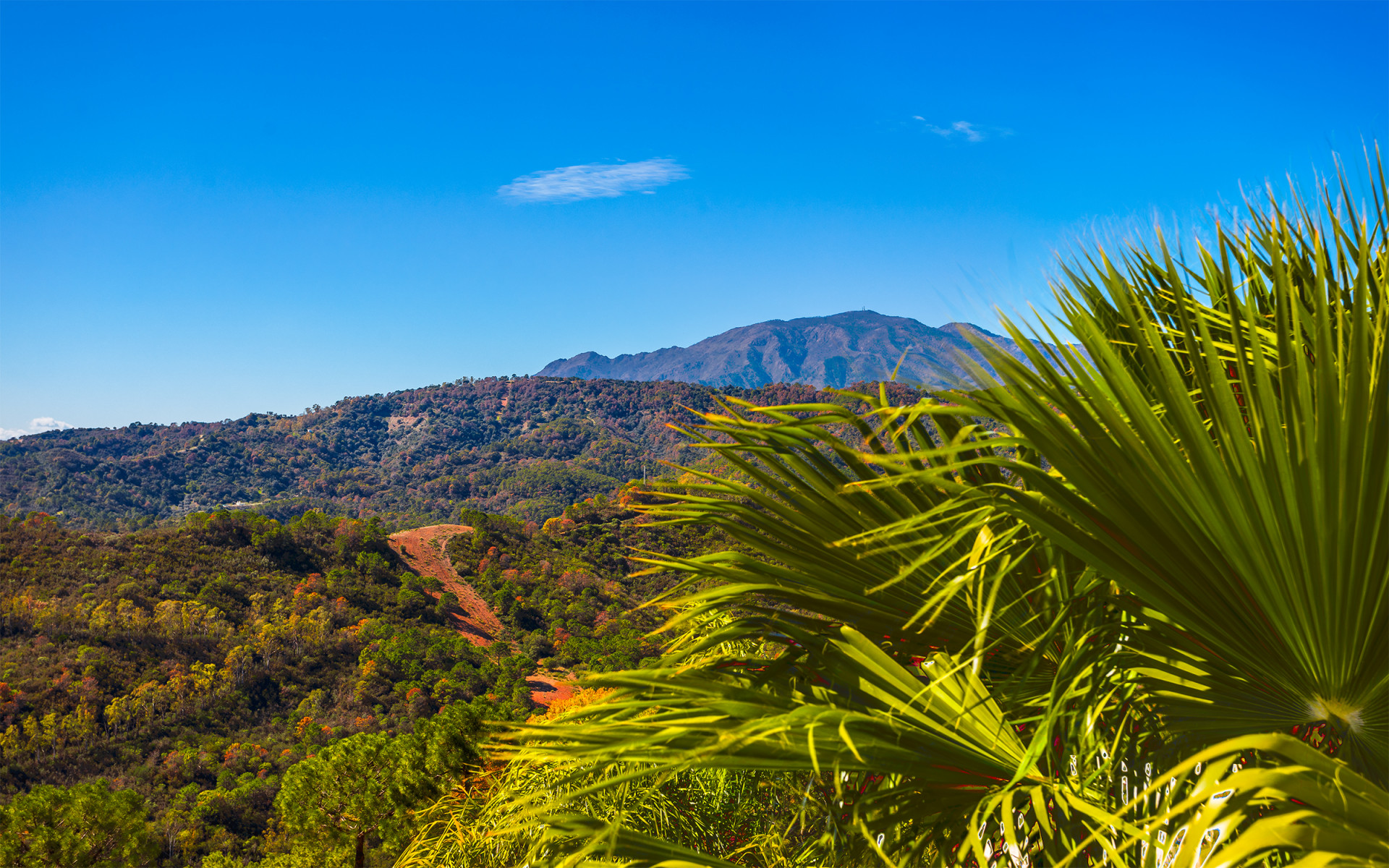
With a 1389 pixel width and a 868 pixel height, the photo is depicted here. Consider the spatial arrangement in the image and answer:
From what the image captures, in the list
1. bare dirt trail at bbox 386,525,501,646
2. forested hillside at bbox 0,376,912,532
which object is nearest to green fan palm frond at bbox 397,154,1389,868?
bare dirt trail at bbox 386,525,501,646

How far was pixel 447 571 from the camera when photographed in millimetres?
52688

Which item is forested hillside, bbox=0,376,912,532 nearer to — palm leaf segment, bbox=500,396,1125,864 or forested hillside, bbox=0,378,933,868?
forested hillside, bbox=0,378,933,868

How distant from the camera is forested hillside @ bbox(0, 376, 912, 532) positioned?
9900cm

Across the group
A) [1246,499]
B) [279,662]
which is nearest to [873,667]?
[1246,499]

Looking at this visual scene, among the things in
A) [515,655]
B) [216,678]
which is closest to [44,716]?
[216,678]

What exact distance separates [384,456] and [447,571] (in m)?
94.5

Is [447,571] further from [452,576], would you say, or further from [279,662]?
[279,662]

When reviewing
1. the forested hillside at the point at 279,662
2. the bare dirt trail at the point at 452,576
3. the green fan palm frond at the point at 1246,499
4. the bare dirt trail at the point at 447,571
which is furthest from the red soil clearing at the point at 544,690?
the green fan palm frond at the point at 1246,499

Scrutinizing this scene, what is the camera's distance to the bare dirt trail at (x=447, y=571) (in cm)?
4456

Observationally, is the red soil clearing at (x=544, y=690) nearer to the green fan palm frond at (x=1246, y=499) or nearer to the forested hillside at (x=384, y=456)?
the green fan palm frond at (x=1246, y=499)

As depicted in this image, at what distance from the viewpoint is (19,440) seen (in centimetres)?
11844

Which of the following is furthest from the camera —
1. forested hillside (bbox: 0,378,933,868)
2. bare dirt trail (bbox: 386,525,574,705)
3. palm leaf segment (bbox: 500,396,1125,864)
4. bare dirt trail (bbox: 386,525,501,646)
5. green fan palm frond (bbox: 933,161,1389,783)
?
bare dirt trail (bbox: 386,525,501,646)

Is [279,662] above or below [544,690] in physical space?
above

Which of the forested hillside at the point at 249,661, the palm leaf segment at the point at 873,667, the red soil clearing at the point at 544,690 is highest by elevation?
the palm leaf segment at the point at 873,667
